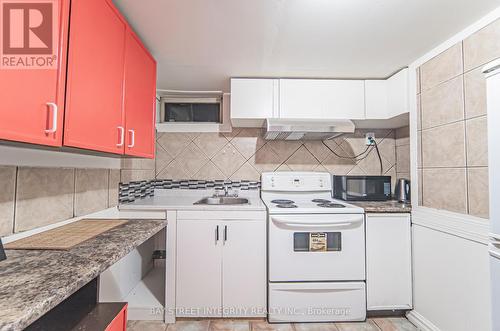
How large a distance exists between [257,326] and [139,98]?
186 cm

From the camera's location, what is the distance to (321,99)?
6.95 ft

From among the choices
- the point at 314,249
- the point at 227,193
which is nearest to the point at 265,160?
the point at 227,193

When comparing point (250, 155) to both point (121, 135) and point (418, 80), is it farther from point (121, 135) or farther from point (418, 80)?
point (418, 80)

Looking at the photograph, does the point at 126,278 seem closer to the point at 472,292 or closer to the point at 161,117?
the point at 161,117

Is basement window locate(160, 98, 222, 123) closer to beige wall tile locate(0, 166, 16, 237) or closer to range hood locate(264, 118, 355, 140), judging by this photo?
range hood locate(264, 118, 355, 140)

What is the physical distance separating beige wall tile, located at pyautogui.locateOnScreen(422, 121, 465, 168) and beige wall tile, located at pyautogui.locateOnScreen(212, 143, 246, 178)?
163cm

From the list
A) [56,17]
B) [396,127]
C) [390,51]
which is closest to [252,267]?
[56,17]

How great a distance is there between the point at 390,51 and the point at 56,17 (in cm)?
199

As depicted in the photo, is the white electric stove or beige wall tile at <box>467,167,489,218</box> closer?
beige wall tile at <box>467,167,489,218</box>

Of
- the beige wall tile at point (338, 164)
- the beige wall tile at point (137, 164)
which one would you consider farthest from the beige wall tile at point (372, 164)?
the beige wall tile at point (137, 164)

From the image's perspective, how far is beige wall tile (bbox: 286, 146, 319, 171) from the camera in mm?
2523

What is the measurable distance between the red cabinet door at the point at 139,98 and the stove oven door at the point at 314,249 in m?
1.10

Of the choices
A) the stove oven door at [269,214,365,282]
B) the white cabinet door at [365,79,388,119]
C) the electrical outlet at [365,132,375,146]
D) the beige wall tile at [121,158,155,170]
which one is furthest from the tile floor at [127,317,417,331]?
the white cabinet door at [365,79,388,119]

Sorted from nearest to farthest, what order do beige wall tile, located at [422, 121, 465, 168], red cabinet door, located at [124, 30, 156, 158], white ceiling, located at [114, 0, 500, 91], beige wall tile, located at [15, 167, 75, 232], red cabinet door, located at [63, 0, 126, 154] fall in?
red cabinet door, located at [63, 0, 126, 154], beige wall tile, located at [15, 167, 75, 232], white ceiling, located at [114, 0, 500, 91], red cabinet door, located at [124, 30, 156, 158], beige wall tile, located at [422, 121, 465, 168]
